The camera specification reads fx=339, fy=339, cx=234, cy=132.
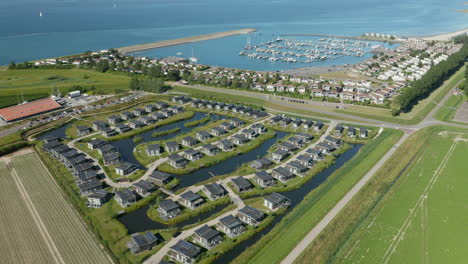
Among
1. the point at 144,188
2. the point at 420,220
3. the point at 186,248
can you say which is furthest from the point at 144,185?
the point at 420,220

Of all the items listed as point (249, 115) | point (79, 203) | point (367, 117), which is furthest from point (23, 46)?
point (367, 117)

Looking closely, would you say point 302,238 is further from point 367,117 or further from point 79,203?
point 367,117

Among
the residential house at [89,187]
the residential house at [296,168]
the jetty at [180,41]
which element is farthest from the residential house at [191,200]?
the jetty at [180,41]

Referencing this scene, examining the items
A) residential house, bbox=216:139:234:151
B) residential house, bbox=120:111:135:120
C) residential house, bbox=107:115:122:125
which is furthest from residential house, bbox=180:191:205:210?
residential house, bbox=120:111:135:120

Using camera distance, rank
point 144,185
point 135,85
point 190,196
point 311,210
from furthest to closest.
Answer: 1. point 135,85
2. point 144,185
3. point 190,196
4. point 311,210

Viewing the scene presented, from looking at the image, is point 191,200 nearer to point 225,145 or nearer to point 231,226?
point 231,226

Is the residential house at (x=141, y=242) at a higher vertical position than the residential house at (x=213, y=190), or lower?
lower

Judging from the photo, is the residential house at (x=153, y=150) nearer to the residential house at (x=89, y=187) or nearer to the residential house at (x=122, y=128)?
the residential house at (x=89, y=187)
